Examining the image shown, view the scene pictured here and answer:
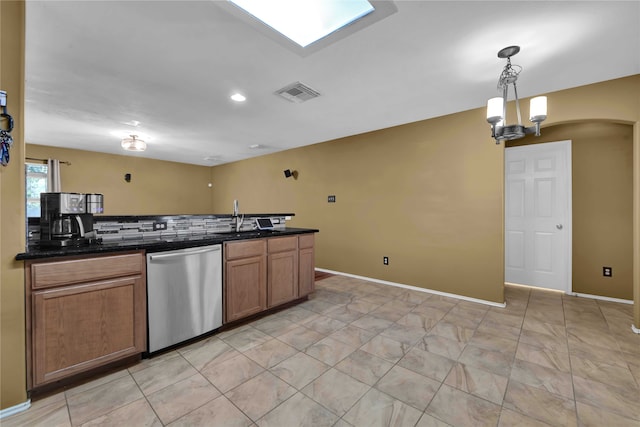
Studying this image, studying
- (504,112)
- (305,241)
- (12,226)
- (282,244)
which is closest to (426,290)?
(305,241)

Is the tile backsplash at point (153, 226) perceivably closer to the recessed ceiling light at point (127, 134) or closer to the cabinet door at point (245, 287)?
the cabinet door at point (245, 287)

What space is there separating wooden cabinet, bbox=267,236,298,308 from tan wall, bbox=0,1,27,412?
185cm

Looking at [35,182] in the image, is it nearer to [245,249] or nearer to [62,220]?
[62,220]

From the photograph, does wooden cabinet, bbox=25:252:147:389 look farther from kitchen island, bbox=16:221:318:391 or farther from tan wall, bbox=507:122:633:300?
tan wall, bbox=507:122:633:300

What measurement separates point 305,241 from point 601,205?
3855 millimetres

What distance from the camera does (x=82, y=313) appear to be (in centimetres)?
173

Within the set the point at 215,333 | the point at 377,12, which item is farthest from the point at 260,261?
the point at 377,12

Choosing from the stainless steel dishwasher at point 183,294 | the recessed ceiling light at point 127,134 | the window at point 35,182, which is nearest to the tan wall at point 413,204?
the stainless steel dishwasher at point 183,294

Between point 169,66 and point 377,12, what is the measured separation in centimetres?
188

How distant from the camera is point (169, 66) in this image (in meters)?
2.36

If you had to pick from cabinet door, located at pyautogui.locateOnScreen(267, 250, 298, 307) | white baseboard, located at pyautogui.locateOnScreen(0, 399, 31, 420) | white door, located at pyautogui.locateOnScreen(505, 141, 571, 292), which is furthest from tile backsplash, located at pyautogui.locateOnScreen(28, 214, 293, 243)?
white door, located at pyautogui.locateOnScreen(505, 141, 571, 292)

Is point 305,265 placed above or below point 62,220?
below

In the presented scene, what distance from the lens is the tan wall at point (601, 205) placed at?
318cm

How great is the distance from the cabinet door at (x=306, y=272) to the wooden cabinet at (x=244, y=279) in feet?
1.88
